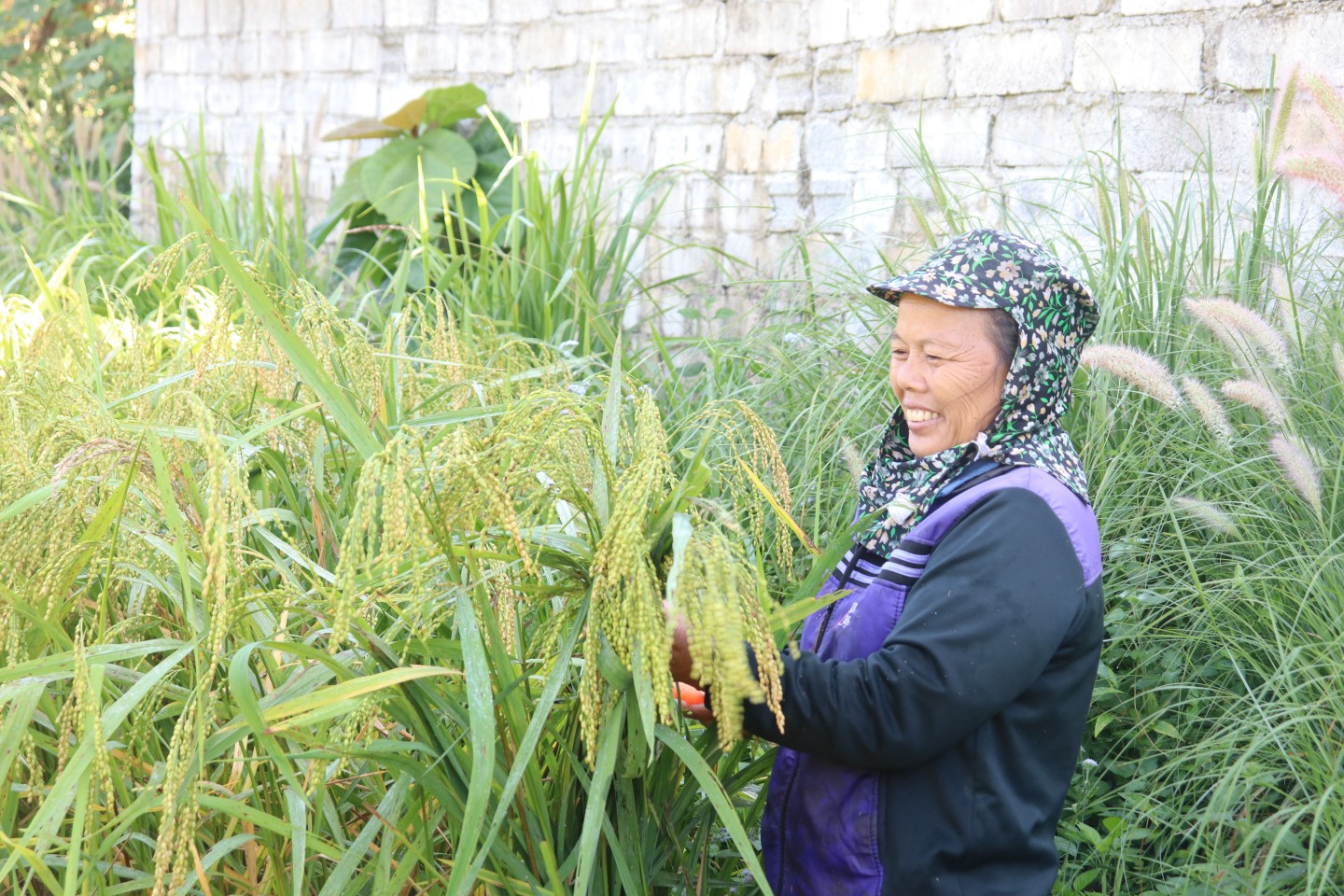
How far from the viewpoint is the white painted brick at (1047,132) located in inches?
157

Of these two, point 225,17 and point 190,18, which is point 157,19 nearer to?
point 190,18

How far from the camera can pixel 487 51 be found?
20.7 ft

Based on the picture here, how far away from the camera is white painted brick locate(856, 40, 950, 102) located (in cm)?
446

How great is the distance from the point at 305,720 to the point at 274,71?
704 centimetres

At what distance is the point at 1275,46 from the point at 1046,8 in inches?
31.5

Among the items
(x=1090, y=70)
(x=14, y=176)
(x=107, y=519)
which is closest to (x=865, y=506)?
(x=107, y=519)

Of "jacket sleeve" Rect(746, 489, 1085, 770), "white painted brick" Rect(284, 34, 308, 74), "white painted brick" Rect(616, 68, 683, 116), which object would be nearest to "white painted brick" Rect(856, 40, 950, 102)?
"white painted brick" Rect(616, 68, 683, 116)

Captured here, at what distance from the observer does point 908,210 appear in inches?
180

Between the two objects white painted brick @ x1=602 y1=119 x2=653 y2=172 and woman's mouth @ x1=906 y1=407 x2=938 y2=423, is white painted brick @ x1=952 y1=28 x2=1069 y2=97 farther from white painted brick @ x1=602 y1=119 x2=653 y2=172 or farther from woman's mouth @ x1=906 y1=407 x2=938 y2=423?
woman's mouth @ x1=906 y1=407 x2=938 y2=423

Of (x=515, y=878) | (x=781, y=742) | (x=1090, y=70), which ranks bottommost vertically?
(x=515, y=878)

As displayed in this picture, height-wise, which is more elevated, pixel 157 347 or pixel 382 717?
pixel 157 347

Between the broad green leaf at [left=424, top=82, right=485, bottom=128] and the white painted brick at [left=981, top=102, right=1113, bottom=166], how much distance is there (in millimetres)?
2576

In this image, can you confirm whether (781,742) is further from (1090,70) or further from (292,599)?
(1090,70)

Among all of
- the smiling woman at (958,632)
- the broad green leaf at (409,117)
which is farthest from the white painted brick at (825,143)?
the smiling woman at (958,632)
